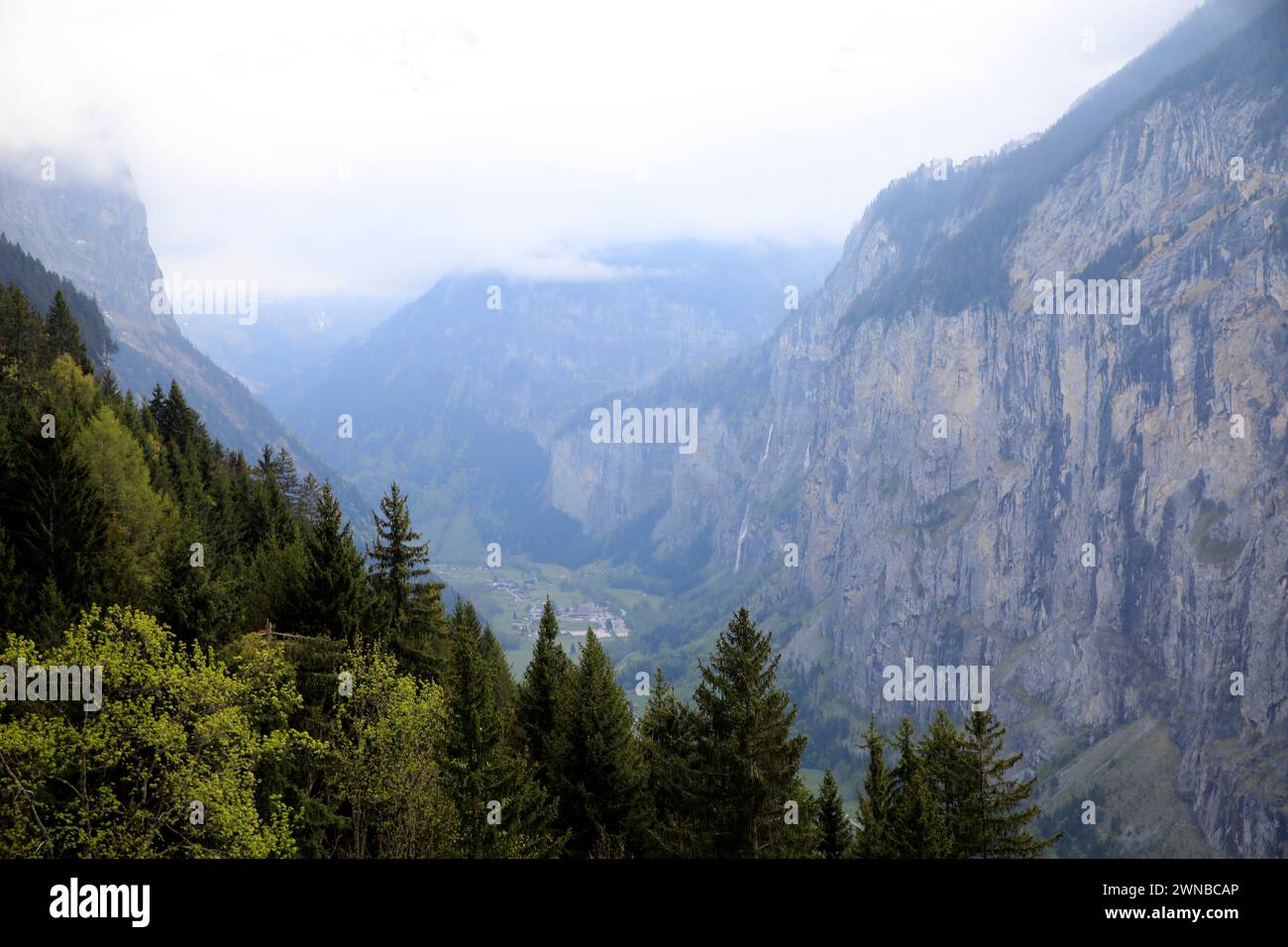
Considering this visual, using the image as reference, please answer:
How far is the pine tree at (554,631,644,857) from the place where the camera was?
126ft

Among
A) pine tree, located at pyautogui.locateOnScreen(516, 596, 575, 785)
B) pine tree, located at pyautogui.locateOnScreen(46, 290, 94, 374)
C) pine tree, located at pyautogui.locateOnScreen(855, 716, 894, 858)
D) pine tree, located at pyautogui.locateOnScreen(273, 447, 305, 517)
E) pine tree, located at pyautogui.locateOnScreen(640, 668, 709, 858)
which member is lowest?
pine tree, located at pyautogui.locateOnScreen(855, 716, 894, 858)

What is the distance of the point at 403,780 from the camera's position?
1118 inches

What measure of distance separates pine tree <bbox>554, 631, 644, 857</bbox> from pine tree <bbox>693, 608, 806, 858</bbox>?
21.7 ft

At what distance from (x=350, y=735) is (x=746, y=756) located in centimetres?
1429

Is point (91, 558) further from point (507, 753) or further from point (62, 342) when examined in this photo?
point (62, 342)

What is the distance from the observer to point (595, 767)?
128ft

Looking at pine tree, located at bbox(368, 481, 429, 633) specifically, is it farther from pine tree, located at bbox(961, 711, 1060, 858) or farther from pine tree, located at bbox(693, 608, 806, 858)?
pine tree, located at bbox(961, 711, 1060, 858)
